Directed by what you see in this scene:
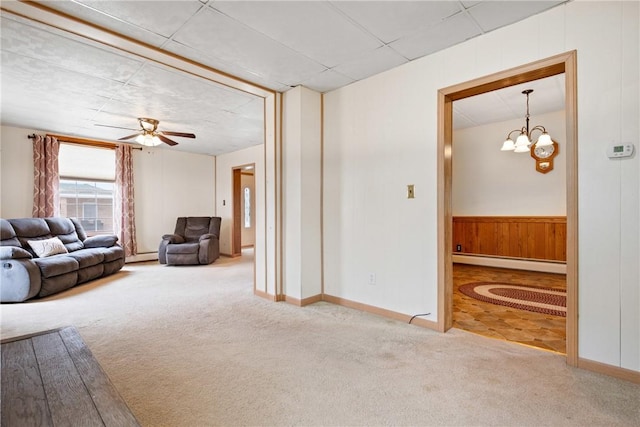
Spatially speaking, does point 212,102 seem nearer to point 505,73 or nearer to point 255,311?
point 255,311

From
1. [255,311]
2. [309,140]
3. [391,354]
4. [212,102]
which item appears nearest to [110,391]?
[391,354]

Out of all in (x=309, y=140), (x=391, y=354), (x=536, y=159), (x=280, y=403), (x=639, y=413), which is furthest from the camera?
(x=536, y=159)

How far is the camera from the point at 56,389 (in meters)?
1.09

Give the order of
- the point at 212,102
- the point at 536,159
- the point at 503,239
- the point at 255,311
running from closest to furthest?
the point at 255,311, the point at 212,102, the point at 536,159, the point at 503,239

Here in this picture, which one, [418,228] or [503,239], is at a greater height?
[418,228]

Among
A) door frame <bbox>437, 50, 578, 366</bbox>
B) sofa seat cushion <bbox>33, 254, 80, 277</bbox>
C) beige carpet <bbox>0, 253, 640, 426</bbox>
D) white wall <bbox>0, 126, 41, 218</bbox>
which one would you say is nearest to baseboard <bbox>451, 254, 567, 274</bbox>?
door frame <bbox>437, 50, 578, 366</bbox>

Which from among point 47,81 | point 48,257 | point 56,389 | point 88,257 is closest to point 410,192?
point 56,389

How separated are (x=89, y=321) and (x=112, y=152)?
4.40 m

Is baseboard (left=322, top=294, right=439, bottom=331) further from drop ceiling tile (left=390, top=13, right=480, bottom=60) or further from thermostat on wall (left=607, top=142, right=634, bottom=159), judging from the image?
drop ceiling tile (left=390, top=13, right=480, bottom=60)

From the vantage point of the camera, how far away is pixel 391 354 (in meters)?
2.33

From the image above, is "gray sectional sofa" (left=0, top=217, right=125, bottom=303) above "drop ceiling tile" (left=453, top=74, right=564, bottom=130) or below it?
below

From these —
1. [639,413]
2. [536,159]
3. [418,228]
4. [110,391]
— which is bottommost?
[639,413]

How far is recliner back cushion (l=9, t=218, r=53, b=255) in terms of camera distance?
14.7 feet

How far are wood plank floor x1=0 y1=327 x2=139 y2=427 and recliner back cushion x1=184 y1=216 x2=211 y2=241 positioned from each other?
5461 millimetres
